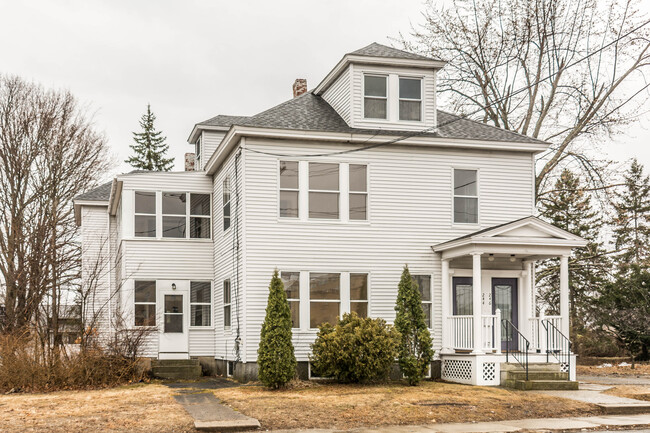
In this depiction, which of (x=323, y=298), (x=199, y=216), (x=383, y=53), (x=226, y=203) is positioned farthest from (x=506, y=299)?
(x=199, y=216)

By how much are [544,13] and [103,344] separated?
789 inches

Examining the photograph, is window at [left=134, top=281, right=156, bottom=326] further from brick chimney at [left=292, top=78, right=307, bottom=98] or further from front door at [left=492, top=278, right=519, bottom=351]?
front door at [left=492, top=278, right=519, bottom=351]

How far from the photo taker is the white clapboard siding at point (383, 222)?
19.1 meters

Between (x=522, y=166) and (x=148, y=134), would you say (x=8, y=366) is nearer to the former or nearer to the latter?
(x=522, y=166)

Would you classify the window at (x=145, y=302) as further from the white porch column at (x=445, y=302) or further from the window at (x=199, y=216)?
the white porch column at (x=445, y=302)

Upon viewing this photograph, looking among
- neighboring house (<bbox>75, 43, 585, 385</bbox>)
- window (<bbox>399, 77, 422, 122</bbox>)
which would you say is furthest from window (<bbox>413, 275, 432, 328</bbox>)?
window (<bbox>399, 77, 422, 122</bbox>)

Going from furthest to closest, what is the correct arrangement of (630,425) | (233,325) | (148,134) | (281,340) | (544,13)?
1. (148,134)
2. (544,13)
3. (233,325)
4. (281,340)
5. (630,425)

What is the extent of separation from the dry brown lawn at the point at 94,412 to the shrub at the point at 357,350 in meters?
3.73

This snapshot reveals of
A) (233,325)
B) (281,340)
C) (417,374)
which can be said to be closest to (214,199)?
(233,325)

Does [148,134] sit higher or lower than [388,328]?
higher

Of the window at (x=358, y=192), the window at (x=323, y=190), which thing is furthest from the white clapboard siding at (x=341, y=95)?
the window at (x=323, y=190)

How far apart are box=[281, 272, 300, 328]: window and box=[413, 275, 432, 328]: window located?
3251 mm

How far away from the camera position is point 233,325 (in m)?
20.1

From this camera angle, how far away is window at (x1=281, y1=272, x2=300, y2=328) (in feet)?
62.6
